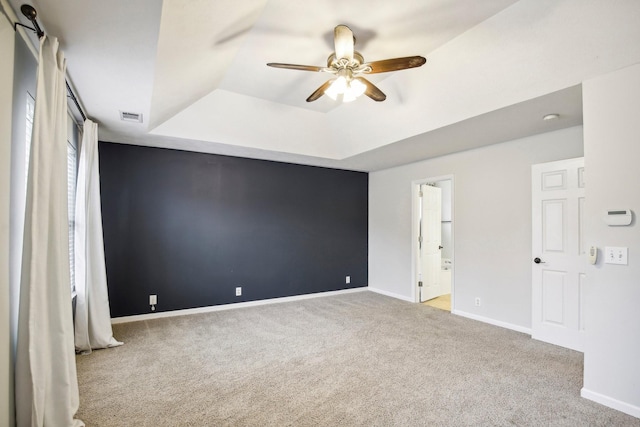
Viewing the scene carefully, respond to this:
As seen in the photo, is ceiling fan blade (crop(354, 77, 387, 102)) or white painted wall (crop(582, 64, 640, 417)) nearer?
white painted wall (crop(582, 64, 640, 417))

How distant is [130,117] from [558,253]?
4.76m

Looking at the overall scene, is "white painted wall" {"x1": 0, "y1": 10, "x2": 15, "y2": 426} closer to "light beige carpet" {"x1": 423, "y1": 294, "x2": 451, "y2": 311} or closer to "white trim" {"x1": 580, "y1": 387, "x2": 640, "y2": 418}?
"white trim" {"x1": 580, "y1": 387, "x2": 640, "y2": 418}

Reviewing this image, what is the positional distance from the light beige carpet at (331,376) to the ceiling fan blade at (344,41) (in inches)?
102

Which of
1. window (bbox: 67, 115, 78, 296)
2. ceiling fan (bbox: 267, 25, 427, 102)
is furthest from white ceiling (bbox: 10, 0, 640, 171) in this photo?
window (bbox: 67, 115, 78, 296)

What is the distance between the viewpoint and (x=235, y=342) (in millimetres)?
3537

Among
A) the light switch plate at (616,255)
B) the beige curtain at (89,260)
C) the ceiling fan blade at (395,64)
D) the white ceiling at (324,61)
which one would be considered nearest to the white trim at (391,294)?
the white ceiling at (324,61)

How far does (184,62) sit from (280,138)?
2.20m

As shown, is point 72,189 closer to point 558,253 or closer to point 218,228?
point 218,228

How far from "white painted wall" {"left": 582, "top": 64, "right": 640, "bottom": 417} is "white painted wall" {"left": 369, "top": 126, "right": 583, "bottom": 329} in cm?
129

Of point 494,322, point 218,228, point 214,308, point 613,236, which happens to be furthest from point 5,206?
point 494,322

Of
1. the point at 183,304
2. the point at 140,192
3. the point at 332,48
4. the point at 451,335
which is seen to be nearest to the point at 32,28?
the point at 332,48

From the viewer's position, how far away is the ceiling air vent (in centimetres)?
324

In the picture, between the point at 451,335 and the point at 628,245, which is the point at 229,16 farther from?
the point at 451,335

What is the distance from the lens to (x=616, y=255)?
2293 millimetres
